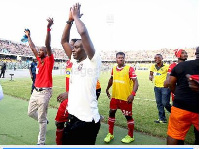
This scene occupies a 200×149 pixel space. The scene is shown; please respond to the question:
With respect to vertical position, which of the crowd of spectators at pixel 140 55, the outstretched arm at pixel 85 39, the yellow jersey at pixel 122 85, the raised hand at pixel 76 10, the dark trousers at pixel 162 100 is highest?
the crowd of spectators at pixel 140 55

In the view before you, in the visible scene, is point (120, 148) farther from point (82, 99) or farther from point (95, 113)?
point (82, 99)

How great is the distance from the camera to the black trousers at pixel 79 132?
6.89ft

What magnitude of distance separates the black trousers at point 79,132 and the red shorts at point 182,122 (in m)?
1.01

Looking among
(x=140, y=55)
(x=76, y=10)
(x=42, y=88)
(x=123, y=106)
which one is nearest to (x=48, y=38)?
(x=42, y=88)

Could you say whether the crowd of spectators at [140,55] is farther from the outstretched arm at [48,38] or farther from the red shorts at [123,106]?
the outstretched arm at [48,38]

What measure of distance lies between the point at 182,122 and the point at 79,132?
1.26m

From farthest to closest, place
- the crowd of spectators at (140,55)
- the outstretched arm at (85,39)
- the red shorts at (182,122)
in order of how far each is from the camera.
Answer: the crowd of spectators at (140,55) < the red shorts at (182,122) < the outstretched arm at (85,39)

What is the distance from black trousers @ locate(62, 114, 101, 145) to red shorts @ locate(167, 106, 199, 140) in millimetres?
1006

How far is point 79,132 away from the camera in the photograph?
2.11 meters

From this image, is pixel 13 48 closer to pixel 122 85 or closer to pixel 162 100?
pixel 162 100

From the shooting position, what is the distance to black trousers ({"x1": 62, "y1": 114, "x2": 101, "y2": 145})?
2100 mm

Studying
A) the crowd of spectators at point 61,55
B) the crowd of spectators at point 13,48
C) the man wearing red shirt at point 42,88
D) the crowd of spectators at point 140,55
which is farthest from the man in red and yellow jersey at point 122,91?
the crowd of spectators at point 140,55

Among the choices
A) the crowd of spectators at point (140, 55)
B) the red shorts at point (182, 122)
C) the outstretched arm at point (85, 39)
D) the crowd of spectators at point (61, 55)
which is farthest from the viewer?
the crowd of spectators at point (140, 55)

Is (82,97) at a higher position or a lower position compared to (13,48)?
lower
